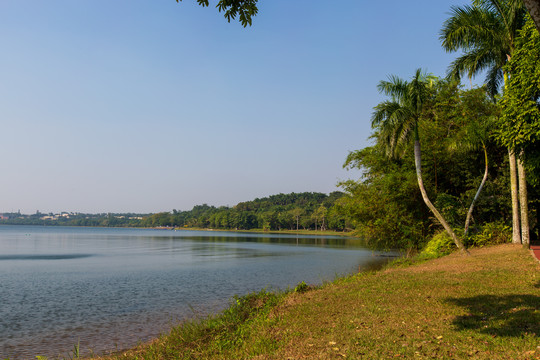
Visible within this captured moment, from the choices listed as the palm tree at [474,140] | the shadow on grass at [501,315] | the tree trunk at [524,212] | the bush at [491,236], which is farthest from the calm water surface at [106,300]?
the palm tree at [474,140]

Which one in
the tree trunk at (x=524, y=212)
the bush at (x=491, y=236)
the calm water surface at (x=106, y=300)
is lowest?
the calm water surface at (x=106, y=300)

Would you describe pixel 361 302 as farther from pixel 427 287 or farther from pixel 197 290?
pixel 197 290

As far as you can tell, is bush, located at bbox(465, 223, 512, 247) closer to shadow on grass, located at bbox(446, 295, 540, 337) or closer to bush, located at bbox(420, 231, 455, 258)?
bush, located at bbox(420, 231, 455, 258)

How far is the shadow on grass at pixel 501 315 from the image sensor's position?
7176 mm

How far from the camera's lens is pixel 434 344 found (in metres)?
6.72

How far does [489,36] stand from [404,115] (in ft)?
19.3

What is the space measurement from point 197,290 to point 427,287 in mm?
14025

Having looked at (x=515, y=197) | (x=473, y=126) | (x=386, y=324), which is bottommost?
(x=386, y=324)

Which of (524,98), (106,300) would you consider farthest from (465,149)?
(106,300)

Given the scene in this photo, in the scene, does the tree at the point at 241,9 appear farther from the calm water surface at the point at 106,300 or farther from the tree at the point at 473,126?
the tree at the point at 473,126

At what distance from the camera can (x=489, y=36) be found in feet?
63.4

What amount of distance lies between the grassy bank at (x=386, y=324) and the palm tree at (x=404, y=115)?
7.71 m

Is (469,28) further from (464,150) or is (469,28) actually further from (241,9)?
(241,9)

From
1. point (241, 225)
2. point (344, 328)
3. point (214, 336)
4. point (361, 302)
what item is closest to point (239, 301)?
point (214, 336)
